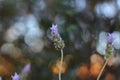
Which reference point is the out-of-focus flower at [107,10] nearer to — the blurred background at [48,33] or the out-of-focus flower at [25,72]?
the blurred background at [48,33]

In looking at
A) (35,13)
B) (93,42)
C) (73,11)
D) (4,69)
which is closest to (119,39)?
(93,42)

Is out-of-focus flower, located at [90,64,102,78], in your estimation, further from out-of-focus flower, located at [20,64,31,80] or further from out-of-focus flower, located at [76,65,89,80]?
out-of-focus flower, located at [20,64,31,80]

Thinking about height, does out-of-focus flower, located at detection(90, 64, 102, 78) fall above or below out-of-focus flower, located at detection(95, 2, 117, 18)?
below

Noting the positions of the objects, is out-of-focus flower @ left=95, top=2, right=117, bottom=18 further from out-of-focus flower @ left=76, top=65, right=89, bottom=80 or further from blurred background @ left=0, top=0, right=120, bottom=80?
out-of-focus flower @ left=76, top=65, right=89, bottom=80

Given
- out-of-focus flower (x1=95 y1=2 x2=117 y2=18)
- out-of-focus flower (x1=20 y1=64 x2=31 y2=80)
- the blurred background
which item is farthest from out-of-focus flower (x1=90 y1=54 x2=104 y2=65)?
out-of-focus flower (x1=20 y1=64 x2=31 y2=80)

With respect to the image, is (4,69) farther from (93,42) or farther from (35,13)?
(93,42)

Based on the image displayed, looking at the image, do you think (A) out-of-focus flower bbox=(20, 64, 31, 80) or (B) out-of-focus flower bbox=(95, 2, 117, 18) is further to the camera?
(B) out-of-focus flower bbox=(95, 2, 117, 18)

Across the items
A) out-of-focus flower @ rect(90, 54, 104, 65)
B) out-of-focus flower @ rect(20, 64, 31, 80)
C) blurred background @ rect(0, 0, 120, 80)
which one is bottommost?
out-of-focus flower @ rect(20, 64, 31, 80)

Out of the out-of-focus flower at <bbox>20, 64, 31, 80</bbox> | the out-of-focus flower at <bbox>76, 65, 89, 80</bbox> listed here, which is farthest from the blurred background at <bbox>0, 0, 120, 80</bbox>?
the out-of-focus flower at <bbox>20, 64, 31, 80</bbox>
